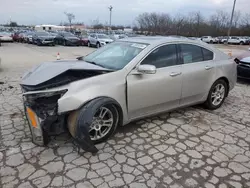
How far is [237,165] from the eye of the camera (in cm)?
291

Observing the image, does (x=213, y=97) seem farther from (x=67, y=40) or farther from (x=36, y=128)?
(x=67, y=40)

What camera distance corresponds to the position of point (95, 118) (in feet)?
10.3

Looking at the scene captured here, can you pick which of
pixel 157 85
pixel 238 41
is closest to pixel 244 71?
pixel 157 85

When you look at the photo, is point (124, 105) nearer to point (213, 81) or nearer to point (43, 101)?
point (43, 101)

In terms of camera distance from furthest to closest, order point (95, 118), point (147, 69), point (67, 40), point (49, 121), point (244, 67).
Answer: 1. point (67, 40)
2. point (244, 67)
3. point (147, 69)
4. point (95, 118)
5. point (49, 121)

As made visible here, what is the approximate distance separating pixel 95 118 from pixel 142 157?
832 mm

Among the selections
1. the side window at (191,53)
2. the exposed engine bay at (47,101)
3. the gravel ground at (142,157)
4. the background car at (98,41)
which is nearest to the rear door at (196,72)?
the side window at (191,53)

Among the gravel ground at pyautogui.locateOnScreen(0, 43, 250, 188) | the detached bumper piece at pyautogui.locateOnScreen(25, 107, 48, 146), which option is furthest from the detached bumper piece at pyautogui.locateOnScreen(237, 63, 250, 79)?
the detached bumper piece at pyautogui.locateOnScreen(25, 107, 48, 146)

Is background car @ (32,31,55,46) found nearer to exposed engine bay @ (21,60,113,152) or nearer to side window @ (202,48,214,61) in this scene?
side window @ (202,48,214,61)

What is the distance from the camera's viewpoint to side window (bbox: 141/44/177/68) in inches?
142

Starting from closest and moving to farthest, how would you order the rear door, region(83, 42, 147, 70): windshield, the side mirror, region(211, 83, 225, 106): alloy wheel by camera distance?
the side mirror
region(83, 42, 147, 70): windshield
the rear door
region(211, 83, 225, 106): alloy wheel

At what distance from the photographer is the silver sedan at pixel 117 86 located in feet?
9.45

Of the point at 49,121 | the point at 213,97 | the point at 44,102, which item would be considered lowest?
the point at 213,97

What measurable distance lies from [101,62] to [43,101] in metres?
1.27
